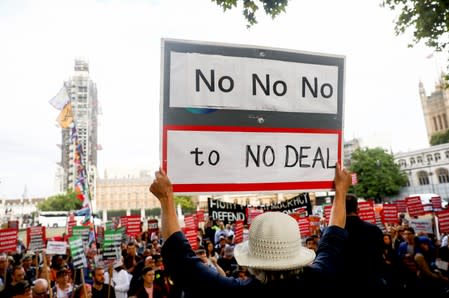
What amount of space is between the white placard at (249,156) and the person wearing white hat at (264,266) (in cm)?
51

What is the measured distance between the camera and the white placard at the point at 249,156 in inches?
78.6

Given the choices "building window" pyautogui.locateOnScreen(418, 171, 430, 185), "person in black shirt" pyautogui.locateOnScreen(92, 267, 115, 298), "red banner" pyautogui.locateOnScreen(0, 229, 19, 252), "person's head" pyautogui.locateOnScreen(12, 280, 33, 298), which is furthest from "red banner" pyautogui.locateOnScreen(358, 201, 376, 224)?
"building window" pyautogui.locateOnScreen(418, 171, 430, 185)

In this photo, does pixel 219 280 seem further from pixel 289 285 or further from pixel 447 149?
pixel 447 149

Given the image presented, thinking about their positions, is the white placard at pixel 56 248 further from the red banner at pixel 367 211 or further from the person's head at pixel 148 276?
the red banner at pixel 367 211

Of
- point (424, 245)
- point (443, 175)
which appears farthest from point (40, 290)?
point (443, 175)

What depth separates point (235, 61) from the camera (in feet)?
6.97

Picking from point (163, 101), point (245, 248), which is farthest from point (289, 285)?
point (163, 101)

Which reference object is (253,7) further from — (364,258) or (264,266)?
(264,266)

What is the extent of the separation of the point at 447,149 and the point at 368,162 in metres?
13.1

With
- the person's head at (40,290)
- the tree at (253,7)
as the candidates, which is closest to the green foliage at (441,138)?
the tree at (253,7)

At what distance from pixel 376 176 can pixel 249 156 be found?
50.7 m

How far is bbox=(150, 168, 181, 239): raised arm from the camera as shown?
1.54 m

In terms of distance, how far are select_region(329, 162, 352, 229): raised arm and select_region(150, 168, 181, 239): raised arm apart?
80cm

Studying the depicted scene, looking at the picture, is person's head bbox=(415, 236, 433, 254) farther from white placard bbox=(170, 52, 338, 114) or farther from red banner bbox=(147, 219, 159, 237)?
red banner bbox=(147, 219, 159, 237)
